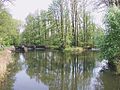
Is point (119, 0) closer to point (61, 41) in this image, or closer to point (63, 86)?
point (63, 86)

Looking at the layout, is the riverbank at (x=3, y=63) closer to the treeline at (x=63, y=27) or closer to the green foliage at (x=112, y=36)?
the green foliage at (x=112, y=36)

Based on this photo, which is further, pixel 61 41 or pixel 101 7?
pixel 61 41

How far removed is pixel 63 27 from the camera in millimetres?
60812

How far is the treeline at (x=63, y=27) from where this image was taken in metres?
57.4

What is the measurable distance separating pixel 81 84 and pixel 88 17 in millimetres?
50024

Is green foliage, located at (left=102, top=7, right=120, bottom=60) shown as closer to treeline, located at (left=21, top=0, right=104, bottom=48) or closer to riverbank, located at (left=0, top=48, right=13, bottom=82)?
riverbank, located at (left=0, top=48, right=13, bottom=82)

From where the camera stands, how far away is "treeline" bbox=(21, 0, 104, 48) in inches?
2261

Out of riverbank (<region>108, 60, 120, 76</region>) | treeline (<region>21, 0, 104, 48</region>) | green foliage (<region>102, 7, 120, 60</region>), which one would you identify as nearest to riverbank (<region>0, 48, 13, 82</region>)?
green foliage (<region>102, 7, 120, 60</region>)

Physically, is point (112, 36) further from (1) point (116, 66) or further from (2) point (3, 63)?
(2) point (3, 63)

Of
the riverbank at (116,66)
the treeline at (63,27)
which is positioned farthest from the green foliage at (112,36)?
the treeline at (63,27)

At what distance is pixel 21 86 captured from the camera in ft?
55.5

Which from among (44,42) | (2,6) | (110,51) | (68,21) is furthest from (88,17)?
(110,51)

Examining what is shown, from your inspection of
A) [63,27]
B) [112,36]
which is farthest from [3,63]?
[63,27]

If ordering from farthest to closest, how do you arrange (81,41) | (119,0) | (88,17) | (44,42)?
(44,42) < (88,17) < (81,41) < (119,0)
